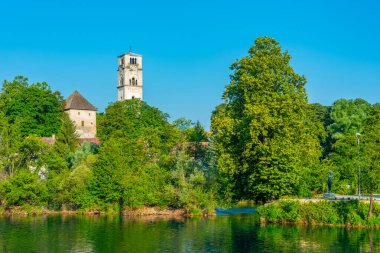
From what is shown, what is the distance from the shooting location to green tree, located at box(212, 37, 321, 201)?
→ 39.1m

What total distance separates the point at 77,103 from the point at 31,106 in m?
13.8

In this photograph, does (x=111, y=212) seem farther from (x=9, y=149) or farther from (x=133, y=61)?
(x=133, y=61)

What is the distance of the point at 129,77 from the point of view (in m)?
110

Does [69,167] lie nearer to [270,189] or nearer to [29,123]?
[29,123]

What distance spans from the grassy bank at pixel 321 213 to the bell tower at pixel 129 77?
7273 centimetres

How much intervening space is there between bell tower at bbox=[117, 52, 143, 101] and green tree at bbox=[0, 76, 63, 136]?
26.9 meters

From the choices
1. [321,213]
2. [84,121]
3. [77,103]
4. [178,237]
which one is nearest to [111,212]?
[178,237]

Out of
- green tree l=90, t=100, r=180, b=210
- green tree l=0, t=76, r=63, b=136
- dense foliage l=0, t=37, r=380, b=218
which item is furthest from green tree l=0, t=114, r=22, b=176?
green tree l=0, t=76, r=63, b=136

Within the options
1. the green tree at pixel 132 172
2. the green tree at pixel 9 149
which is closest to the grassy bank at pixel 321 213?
the green tree at pixel 132 172

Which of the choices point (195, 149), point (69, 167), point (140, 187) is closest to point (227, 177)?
point (140, 187)

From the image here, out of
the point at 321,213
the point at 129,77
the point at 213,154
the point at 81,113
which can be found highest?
the point at 129,77

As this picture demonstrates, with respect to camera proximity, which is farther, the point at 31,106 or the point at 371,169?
the point at 31,106

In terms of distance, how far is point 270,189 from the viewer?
39.5 metres

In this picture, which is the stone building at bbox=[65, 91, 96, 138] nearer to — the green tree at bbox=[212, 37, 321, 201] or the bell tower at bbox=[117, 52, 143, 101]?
the bell tower at bbox=[117, 52, 143, 101]
